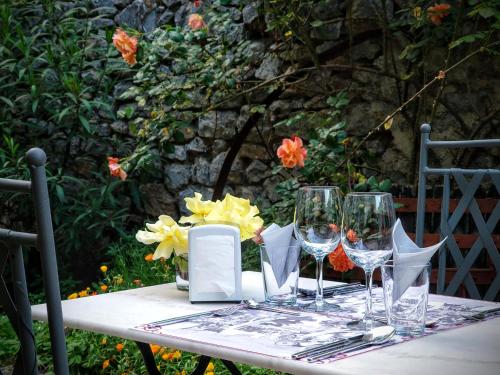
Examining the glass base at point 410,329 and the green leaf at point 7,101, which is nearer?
the glass base at point 410,329

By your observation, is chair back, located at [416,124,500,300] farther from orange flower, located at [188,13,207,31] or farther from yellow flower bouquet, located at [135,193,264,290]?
orange flower, located at [188,13,207,31]

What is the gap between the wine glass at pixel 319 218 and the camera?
155 centimetres

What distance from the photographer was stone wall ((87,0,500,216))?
329cm

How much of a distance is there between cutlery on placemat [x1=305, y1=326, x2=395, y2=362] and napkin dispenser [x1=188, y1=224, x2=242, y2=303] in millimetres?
418

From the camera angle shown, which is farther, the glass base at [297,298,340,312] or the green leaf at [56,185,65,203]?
the green leaf at [56,185,65,203]

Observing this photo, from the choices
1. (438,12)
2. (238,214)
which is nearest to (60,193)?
(438,12)

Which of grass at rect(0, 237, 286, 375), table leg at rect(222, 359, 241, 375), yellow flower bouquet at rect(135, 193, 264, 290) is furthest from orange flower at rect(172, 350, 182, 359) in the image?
yellow flower bouquet at rect(135, 193, 264, 290)

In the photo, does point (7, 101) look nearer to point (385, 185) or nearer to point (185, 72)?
point (185, 72)

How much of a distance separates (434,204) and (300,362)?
6.74 feet

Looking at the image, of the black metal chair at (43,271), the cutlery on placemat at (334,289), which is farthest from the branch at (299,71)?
the black metal chair at (43,271)

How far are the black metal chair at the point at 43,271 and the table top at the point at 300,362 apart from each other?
0.27 meters

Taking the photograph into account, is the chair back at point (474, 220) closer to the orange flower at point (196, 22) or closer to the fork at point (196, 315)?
the fork at point (196, 315)

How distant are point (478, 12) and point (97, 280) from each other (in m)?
2.66

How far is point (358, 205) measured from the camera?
1.42 meters
